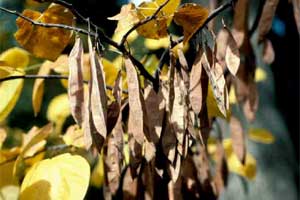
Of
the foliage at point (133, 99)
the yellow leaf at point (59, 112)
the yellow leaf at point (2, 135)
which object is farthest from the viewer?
the yellow leaf at point (59, 112)

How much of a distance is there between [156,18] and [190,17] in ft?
0.17

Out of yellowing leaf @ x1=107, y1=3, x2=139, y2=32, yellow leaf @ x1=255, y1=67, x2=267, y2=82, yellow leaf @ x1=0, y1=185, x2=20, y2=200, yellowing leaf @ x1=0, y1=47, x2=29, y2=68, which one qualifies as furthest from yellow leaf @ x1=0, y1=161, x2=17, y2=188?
yellow leaf @ x1=255, y1=67, x2=267, y2=82

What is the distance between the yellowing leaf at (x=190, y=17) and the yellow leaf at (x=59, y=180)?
183 millimetres

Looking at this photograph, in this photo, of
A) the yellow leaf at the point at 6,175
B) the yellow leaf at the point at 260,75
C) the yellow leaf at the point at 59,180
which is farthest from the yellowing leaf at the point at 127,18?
the yellow leaf at the point at 260,75

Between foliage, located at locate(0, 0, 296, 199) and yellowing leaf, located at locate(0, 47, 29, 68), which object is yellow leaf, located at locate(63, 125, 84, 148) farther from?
yellowing leaf, located at locate(0, 47, 29, 68)

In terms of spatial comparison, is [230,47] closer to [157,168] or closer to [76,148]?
[157,168]

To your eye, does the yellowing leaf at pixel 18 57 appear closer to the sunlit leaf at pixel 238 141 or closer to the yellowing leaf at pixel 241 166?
the sunlit leaf at pixel 238 141

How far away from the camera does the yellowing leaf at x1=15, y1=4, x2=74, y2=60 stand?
2.31 ft

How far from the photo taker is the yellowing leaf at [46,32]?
0.70 meters

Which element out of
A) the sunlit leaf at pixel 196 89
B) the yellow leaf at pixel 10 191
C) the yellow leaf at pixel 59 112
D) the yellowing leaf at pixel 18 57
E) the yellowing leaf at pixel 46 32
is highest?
the yellowing leaf at pixel 46 32

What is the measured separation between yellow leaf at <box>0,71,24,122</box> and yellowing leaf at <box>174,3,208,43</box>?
27 centimetres

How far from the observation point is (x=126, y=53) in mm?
665

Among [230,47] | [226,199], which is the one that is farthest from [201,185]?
[226,199]

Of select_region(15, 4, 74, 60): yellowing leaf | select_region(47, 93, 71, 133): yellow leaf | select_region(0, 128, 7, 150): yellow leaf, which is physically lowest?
select_region(47, 93, 71, 133): yellow leaf
